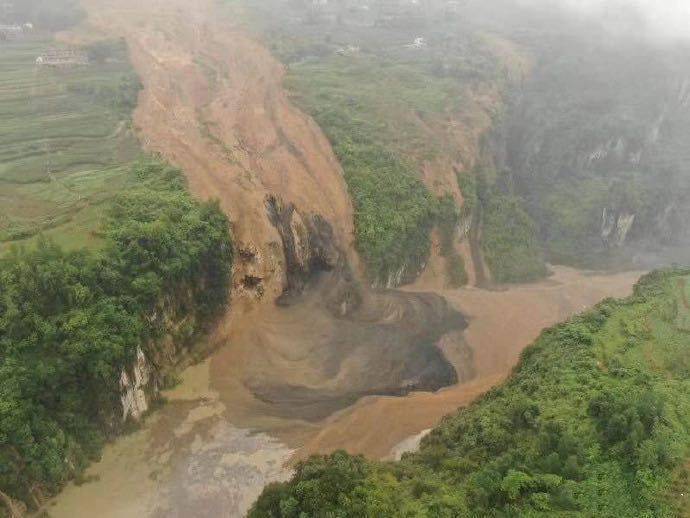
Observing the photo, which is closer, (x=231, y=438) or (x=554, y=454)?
(x=554, y=454)

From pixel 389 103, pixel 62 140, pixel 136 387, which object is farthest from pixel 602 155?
pixel 136 387

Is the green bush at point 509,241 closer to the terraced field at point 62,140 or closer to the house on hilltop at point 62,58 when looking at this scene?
the terraced field at point 62,140

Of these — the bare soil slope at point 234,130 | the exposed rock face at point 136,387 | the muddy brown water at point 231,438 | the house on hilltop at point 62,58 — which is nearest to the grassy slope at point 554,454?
the muddy brown water at point 231,438

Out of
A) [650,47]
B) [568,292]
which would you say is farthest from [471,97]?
[650,47]

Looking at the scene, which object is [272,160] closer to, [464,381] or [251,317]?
→ [251,317]

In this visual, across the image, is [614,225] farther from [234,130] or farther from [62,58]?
[62,58]
